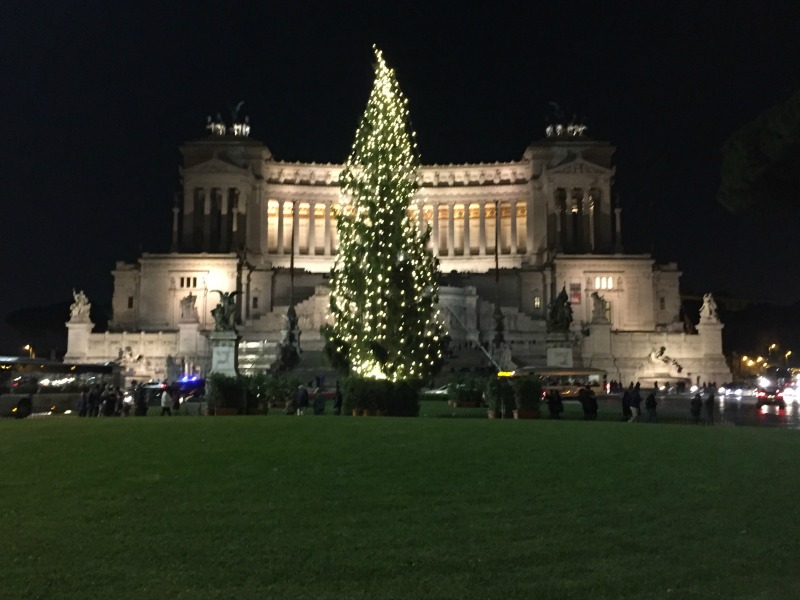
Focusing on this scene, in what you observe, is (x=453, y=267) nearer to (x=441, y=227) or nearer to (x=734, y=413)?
(x=441, y=227)

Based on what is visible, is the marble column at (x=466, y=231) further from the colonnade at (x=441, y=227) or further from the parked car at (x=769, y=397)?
the parked car at (x=769, y=397)

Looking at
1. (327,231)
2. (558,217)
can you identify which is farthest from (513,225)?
(327,231)

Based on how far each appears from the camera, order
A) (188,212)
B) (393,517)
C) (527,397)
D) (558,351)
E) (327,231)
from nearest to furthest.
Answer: (393,517) < (527,397) < (558,351) < (188,212) < (327,231)

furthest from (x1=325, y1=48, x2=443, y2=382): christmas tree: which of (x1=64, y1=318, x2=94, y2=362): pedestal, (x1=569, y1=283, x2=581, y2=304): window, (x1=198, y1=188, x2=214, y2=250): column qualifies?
(x1=198, y1=188, x2=214, y2=250): column

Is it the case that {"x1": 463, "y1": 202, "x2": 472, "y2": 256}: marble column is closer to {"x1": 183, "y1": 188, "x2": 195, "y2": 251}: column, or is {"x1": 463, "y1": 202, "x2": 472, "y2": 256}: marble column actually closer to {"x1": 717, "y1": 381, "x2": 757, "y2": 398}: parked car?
{"x1": 183, "y1": 188, "x2": 195, "y2": 251}: column

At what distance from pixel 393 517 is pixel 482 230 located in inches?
3489

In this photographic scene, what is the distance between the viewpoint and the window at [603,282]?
84625 mm

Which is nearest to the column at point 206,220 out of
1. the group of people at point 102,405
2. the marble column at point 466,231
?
the marble column at point 466,231

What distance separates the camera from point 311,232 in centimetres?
9912

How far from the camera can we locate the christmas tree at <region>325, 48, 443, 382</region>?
101ft

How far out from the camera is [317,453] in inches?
605

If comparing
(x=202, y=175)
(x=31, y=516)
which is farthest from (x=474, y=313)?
(x=31, y=516)

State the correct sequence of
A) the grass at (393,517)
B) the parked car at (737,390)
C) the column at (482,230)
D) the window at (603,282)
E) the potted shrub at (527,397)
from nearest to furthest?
the grass at (393,517) → the potted shrub at (527,397) → the parked car at (737,390) → the window at (603,282) → the column at (482,230)

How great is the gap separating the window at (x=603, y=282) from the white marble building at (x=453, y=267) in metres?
0.10
